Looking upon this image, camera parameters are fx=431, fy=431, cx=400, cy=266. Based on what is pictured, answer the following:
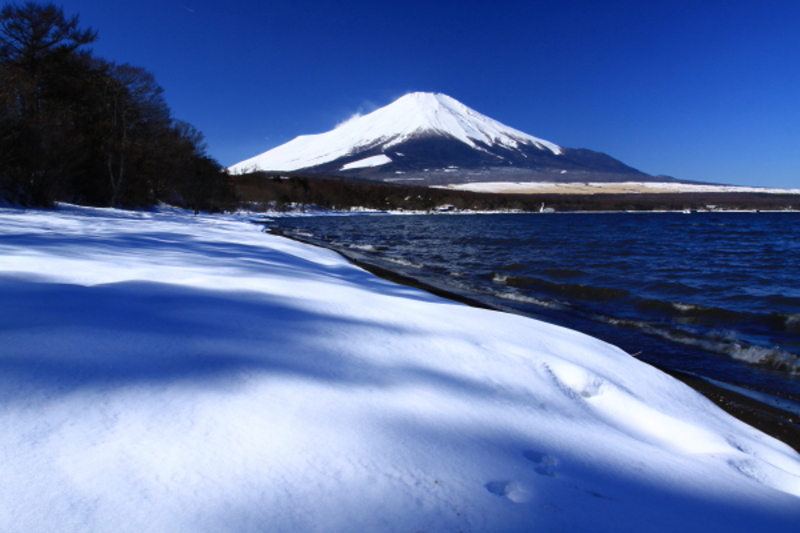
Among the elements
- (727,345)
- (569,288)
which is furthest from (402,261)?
(727,345)

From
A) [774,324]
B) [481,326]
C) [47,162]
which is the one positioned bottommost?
[774,324]

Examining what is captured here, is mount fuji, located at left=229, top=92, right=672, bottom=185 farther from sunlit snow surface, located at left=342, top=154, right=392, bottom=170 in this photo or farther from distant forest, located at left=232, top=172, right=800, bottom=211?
distant forest, located at left=232, top=172, right=800, bottom=211

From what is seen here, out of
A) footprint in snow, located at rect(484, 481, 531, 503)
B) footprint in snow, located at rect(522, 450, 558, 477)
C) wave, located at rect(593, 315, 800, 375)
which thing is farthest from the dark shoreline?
footprint in snow, located at rect(484, 481, 531, 503)

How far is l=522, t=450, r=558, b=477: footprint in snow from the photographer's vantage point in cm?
154

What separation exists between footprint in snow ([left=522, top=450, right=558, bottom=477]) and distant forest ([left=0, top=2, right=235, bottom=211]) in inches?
651

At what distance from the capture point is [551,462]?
1632 mm

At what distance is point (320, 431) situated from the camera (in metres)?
1.45

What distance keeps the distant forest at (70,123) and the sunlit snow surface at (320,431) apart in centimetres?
1420

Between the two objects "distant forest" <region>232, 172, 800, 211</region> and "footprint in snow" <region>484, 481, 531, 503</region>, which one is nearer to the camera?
"footprint in snow" <region>484, 481, 531, 503</region>

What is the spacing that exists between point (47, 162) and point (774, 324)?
19268 millimetres

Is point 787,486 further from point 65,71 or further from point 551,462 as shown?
point 65,71

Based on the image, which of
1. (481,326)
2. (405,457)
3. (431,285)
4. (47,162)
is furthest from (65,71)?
(405,457)

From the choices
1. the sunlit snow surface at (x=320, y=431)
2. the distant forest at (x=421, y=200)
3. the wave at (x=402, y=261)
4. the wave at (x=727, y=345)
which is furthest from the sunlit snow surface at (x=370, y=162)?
the sunlit snow surface at (x=320, y=431)

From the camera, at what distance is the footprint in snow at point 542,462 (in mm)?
1545
